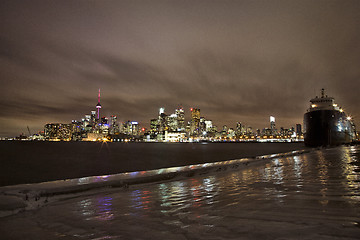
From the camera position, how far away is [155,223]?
5047 mm

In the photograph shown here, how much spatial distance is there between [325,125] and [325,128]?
37.5 inches

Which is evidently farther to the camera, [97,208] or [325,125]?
[325,125]

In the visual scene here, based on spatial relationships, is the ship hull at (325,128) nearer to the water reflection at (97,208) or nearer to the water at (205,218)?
the water at (205,218)

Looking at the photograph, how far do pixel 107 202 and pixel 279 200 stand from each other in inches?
228

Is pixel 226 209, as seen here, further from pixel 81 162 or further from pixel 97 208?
pixel 81 162

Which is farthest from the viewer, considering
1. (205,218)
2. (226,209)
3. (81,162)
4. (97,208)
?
(81,162)

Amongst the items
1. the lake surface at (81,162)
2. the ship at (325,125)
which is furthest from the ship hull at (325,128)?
the lake surface at (81,162)

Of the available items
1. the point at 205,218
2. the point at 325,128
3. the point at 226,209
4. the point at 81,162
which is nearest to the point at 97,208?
the point at 205,218

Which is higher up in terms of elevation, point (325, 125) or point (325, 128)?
point (325, 125)

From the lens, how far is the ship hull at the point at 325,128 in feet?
221

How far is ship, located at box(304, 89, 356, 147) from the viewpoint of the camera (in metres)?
67.6

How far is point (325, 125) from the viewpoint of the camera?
6794cm

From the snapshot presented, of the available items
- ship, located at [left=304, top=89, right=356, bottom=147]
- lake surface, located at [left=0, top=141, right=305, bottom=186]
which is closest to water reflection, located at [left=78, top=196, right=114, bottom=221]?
lake surface, located at [left=0, top=141, right=305, bottom=186]

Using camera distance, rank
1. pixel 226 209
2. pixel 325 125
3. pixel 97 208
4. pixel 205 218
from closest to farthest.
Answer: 1. pixel 205 218
2. pixel 226 209
3. pixel 97 208
4. pixel 325 125
